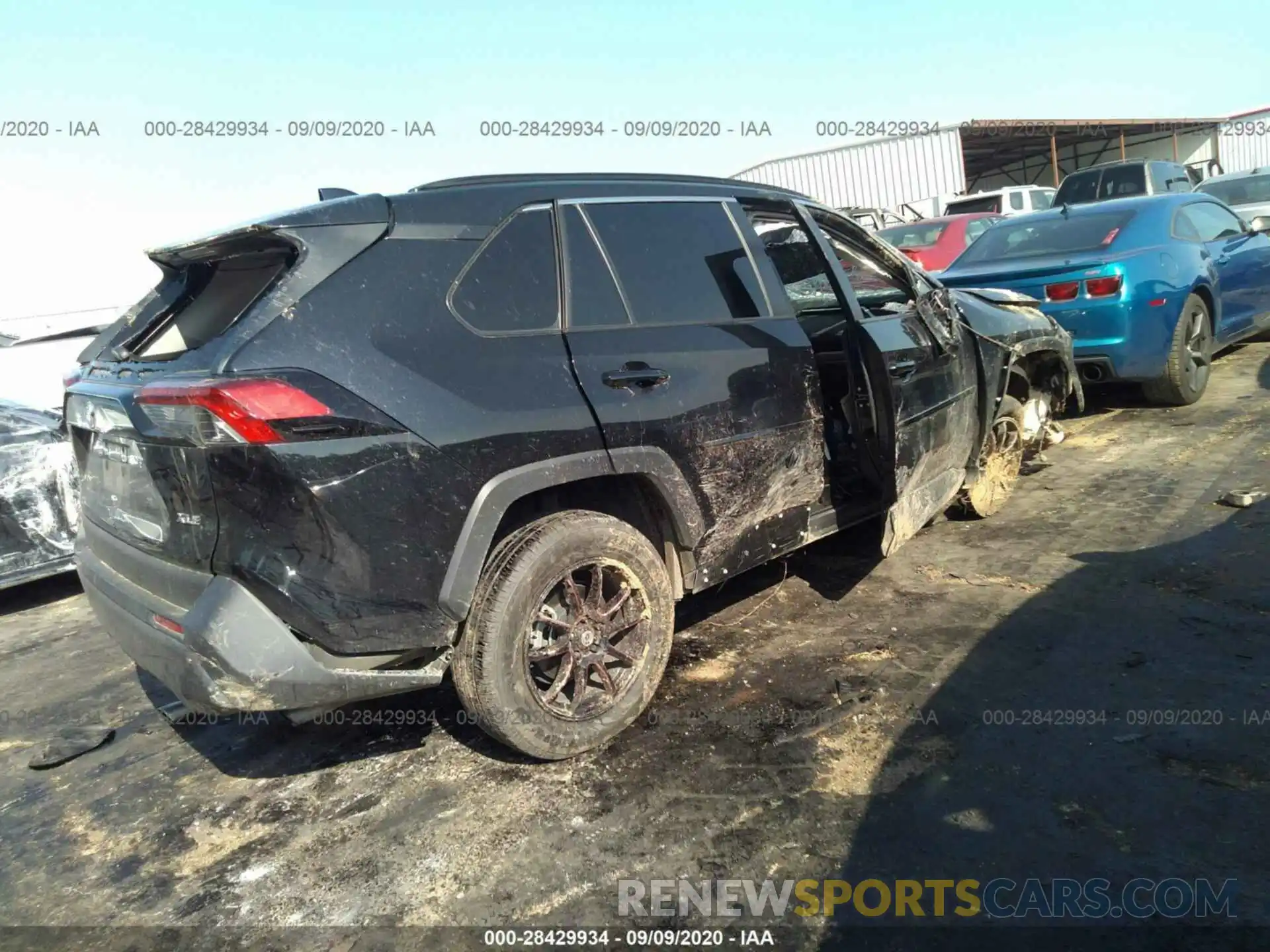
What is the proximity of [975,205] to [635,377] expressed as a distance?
1500cm

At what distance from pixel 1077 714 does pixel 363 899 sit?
2.34 m

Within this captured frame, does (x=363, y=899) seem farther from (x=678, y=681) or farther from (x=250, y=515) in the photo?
(x=678, y=681)

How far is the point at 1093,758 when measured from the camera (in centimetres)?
273

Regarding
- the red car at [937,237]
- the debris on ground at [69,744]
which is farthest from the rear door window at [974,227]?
the debris on ground at [69,744]

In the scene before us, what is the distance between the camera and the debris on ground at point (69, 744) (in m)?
3.35

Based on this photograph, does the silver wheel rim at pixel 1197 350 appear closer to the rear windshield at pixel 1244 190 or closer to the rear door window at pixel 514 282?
the rear door window at pixel 514 282

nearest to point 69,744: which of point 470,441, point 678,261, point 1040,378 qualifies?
point 470,441

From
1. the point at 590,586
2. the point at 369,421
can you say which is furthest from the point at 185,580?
the point at 590,586

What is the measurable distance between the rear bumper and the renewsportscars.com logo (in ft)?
3.11

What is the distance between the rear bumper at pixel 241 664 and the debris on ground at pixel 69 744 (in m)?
1.21

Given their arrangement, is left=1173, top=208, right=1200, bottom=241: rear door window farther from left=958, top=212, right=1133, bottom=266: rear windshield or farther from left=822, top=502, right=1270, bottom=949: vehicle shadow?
left=822, top=502, right=1270, bottom=949: vehicle shadow

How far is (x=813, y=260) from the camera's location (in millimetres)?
4473

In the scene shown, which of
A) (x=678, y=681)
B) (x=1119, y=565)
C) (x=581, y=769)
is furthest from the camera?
(x=1119, y=565)

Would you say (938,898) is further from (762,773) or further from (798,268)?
(798,268)
